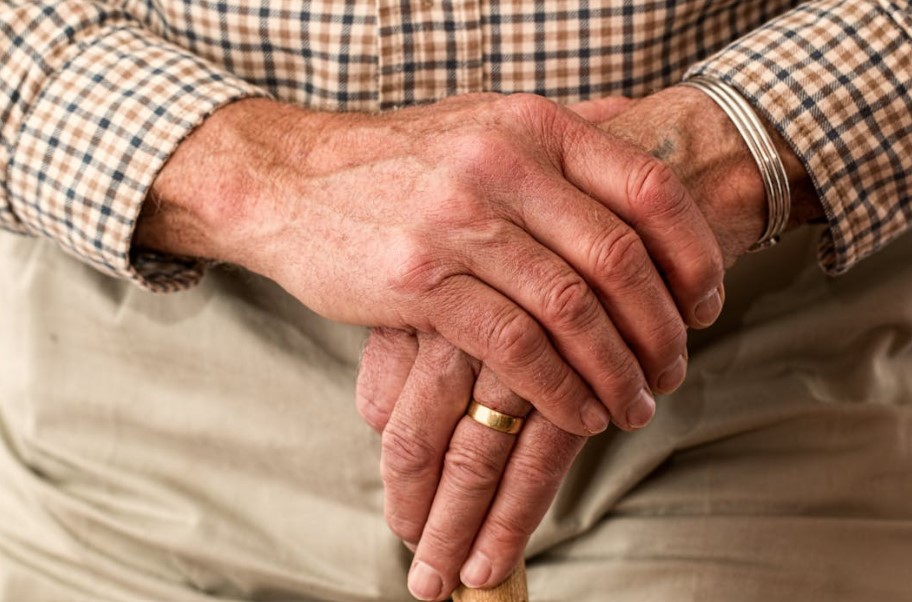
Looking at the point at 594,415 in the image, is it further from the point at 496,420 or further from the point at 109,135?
the point at 109,135

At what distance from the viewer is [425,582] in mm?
965

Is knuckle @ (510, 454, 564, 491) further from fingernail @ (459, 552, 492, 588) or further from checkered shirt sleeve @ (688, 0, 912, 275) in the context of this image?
checkered shirt sleeve @ (688, 0, 912, 275)

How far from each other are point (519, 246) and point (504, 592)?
32 cm

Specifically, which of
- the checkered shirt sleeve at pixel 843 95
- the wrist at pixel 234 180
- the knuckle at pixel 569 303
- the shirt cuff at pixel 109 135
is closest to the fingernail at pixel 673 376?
the knuckle at pixel 569 303

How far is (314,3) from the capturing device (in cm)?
105

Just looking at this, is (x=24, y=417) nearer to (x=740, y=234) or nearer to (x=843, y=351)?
(x=740, y=234)

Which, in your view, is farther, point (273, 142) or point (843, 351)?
point (843, 351)

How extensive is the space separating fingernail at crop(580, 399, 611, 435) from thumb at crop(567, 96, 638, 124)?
28 cm

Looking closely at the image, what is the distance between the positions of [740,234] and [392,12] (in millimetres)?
403

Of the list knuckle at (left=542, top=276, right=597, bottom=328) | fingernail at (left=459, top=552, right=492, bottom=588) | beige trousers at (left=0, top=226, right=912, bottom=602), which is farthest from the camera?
beige trousers at (left=0, top=226, right=912, bottom=602)

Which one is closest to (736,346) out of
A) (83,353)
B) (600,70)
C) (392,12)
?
(600,70)

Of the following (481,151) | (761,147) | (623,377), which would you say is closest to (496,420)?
(623,377)

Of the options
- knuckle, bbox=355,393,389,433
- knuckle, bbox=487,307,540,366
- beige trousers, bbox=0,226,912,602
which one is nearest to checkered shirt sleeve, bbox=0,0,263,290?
beige trousers, bbox=0,226,912,602

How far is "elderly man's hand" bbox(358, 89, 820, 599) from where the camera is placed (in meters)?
0.92
